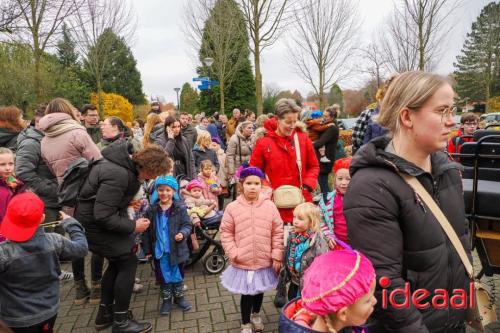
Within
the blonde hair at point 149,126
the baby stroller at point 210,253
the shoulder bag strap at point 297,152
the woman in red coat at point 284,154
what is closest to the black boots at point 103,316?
the baby stroller at point 210,253

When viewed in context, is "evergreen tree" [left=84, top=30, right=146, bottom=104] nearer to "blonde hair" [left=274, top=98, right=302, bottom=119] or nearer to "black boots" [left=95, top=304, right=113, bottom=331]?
→ "blonde hair" [left=274, top=98, right=302, bottom=119]

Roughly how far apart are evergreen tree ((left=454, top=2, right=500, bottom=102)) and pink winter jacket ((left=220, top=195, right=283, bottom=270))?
3436 cm

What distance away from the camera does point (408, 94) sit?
5.00ft

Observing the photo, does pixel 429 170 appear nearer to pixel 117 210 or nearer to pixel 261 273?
pixel 261 273

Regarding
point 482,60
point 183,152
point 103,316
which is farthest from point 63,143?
point 482,60

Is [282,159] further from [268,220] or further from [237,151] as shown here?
[237,151]

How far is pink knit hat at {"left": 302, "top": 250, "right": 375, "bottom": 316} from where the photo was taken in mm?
1384

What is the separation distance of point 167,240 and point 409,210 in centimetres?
306

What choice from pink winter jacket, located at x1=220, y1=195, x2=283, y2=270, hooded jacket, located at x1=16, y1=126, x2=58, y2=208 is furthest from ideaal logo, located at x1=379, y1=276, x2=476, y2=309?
hooded jacket, located at x1=16, y1=126, x2=58, y2=208

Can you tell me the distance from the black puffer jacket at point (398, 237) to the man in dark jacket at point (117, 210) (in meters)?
2.20

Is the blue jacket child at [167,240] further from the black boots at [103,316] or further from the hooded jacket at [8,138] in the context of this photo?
the hooded jacket at [8,138]

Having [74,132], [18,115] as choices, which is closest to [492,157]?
[74,132]

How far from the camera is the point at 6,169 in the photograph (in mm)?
3768

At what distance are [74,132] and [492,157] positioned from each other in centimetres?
391
